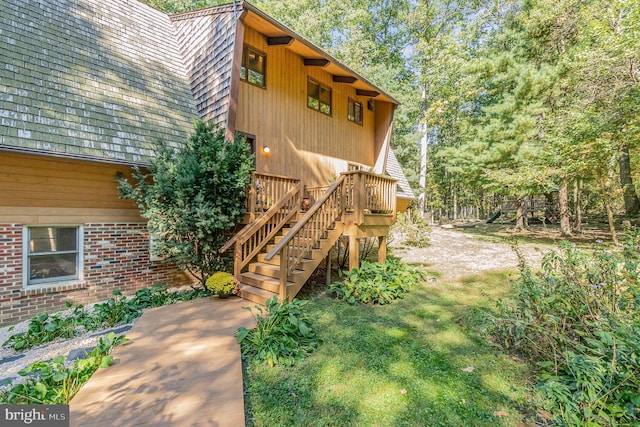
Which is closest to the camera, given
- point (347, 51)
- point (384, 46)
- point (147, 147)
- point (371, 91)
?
point (147, 147)

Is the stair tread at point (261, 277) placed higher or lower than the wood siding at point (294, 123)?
lower

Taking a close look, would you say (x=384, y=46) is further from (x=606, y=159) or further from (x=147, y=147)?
(x=147, y=147)

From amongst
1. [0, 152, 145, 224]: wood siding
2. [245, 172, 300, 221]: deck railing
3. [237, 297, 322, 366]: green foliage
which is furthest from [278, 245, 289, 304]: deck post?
[0, 152, 145, 224]: wood siding

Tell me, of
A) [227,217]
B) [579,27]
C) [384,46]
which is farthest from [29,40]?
[384,46]

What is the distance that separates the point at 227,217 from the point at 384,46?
23.8 meters

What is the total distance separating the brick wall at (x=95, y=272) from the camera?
519 cm

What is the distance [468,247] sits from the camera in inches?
439

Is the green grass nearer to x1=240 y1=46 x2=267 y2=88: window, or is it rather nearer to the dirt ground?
the dirt ground

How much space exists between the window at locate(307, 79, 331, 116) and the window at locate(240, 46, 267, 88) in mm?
1873

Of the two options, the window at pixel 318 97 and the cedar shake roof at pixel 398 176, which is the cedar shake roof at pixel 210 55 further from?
the cedar shake roof at pixel 398 176

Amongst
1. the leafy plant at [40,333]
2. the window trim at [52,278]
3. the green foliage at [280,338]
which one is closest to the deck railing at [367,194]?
the green foliage at [280,338]

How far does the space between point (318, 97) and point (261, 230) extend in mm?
5780

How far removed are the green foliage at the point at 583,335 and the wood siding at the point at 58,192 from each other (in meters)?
7.57

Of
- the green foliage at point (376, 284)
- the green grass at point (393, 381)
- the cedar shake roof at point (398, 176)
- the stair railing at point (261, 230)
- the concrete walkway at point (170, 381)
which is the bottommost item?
the green grass at point (393, 381)
